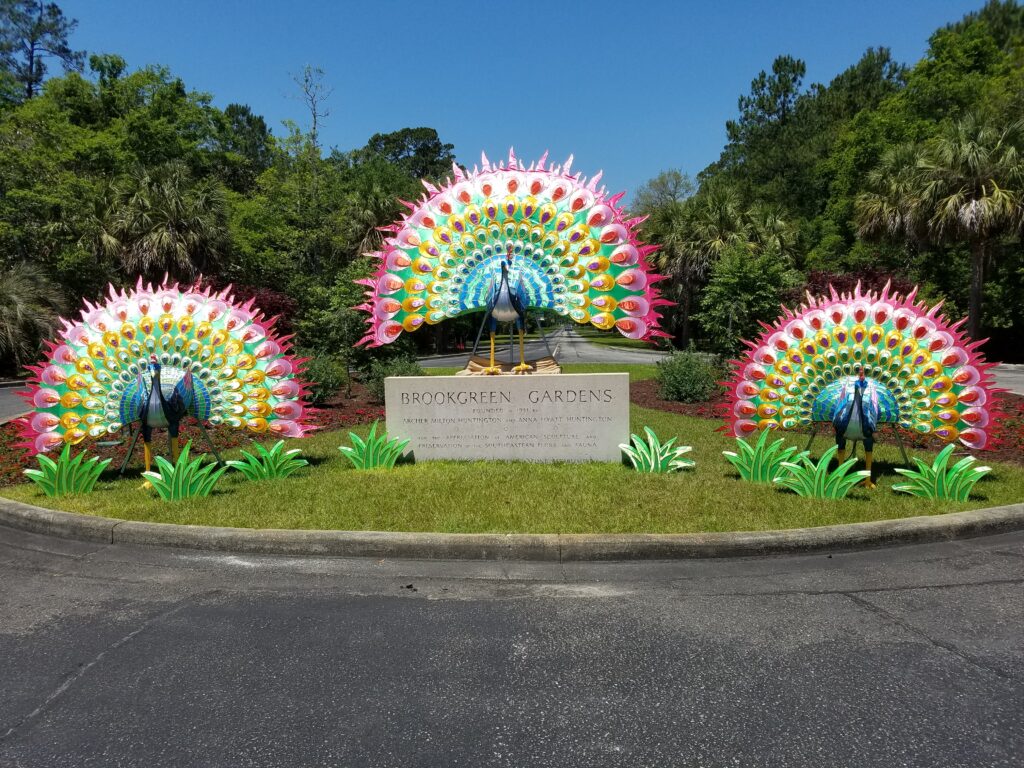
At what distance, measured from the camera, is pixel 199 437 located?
1061 centimetres

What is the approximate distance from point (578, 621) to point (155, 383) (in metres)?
4.73

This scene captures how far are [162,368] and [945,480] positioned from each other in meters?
7.43

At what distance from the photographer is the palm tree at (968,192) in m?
19.4

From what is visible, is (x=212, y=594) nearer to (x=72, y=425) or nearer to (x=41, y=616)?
(x=41, y=616)

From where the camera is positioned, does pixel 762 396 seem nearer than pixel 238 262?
Yes

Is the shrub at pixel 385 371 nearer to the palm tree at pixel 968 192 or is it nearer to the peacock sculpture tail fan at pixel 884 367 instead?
the peacock sculpture tail fan at pixel 884 367

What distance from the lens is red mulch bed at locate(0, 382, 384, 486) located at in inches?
334

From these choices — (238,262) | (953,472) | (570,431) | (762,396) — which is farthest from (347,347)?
(238,262)

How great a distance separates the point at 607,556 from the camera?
16.0 feet

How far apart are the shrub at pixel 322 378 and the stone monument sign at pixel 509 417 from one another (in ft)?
16.9

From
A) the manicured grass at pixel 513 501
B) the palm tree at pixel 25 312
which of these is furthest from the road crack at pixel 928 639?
the palm tree at pixel 25 312

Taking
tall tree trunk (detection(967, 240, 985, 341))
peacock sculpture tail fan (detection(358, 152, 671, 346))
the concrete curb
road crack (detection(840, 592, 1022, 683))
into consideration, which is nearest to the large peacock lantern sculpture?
the concrete curb

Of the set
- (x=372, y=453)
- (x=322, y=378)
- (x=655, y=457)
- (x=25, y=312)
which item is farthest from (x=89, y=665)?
(x=25, y=312)

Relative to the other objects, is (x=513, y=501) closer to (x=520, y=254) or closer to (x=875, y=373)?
(x=520, y=254)
